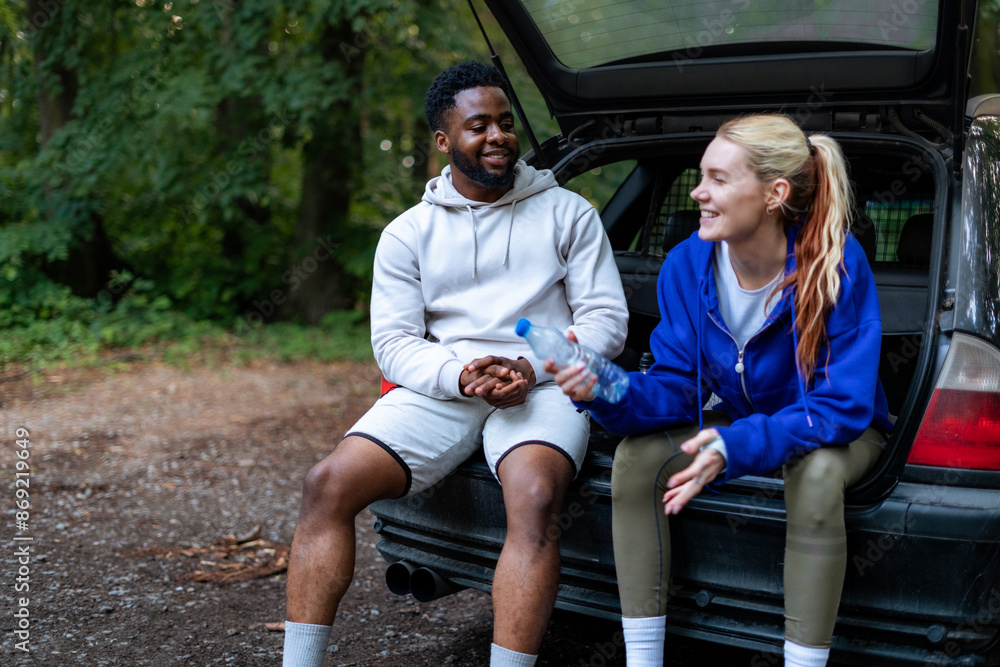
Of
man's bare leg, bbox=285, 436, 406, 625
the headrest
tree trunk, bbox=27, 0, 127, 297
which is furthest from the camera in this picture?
tree trunk, bbox=27, 0, 127, 297

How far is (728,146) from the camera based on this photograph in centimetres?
203

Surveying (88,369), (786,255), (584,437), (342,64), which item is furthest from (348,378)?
(786,255)

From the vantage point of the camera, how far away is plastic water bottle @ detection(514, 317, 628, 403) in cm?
198

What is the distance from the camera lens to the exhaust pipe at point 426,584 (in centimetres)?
235

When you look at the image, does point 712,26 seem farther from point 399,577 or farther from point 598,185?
point 598,185

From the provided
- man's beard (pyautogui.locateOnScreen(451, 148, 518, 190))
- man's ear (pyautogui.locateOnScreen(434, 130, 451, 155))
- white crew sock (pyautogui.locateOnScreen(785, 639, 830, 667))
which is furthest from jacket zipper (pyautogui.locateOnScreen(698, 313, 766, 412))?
man's ear (pyautogui.locateOnScreen(434, 130, 451, 155))

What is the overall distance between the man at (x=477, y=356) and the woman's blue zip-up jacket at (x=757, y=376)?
11.0 inches

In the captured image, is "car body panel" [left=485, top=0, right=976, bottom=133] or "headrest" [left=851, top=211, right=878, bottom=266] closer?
"car body panel" [left=485, top=0, right=976, bottom=133]

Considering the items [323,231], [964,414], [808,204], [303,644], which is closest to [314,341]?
[323,231]

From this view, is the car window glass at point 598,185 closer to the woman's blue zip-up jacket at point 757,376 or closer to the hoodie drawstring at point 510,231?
the hoodie drawstring at point 510,231

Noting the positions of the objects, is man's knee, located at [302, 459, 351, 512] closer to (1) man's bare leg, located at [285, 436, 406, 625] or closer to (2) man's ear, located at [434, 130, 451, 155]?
(1) man's bare leg, located at [285, 436, 406, 625]

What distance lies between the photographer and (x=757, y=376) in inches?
82.0

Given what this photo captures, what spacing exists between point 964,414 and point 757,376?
0.45 metres

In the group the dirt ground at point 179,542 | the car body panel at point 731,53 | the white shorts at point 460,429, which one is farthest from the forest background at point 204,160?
the white shorts at point 460,429
